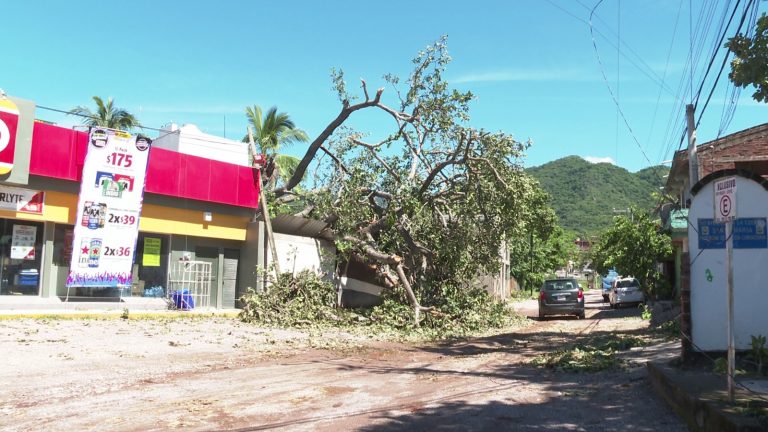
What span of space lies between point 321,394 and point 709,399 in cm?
471

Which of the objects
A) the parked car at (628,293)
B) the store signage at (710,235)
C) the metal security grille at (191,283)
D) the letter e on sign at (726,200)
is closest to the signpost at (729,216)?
the letter e on sign at (726,200)

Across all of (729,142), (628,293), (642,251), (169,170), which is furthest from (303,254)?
(628,293)

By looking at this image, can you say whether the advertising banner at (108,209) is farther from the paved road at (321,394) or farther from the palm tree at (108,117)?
the palm tree at (108,117)

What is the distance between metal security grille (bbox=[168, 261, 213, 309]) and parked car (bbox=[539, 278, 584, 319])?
41.3 feet

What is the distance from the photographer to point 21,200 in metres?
14.5

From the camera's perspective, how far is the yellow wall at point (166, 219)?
49.4 feet

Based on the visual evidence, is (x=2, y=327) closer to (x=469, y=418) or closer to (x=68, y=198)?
(x=68, y=198)

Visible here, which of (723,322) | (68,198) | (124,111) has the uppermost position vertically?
(124,111)

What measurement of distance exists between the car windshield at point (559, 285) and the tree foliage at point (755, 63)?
16995 millimetres

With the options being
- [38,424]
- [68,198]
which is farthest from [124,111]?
[38,424]

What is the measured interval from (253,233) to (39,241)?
6314mm

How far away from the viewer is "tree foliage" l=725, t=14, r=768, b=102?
650 cm

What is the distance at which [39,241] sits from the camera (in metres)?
15.1

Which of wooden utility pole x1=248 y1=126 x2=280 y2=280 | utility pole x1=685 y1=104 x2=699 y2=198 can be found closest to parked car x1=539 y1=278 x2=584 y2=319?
utility pole x1=685 y1=104 x2=699 y2=198
